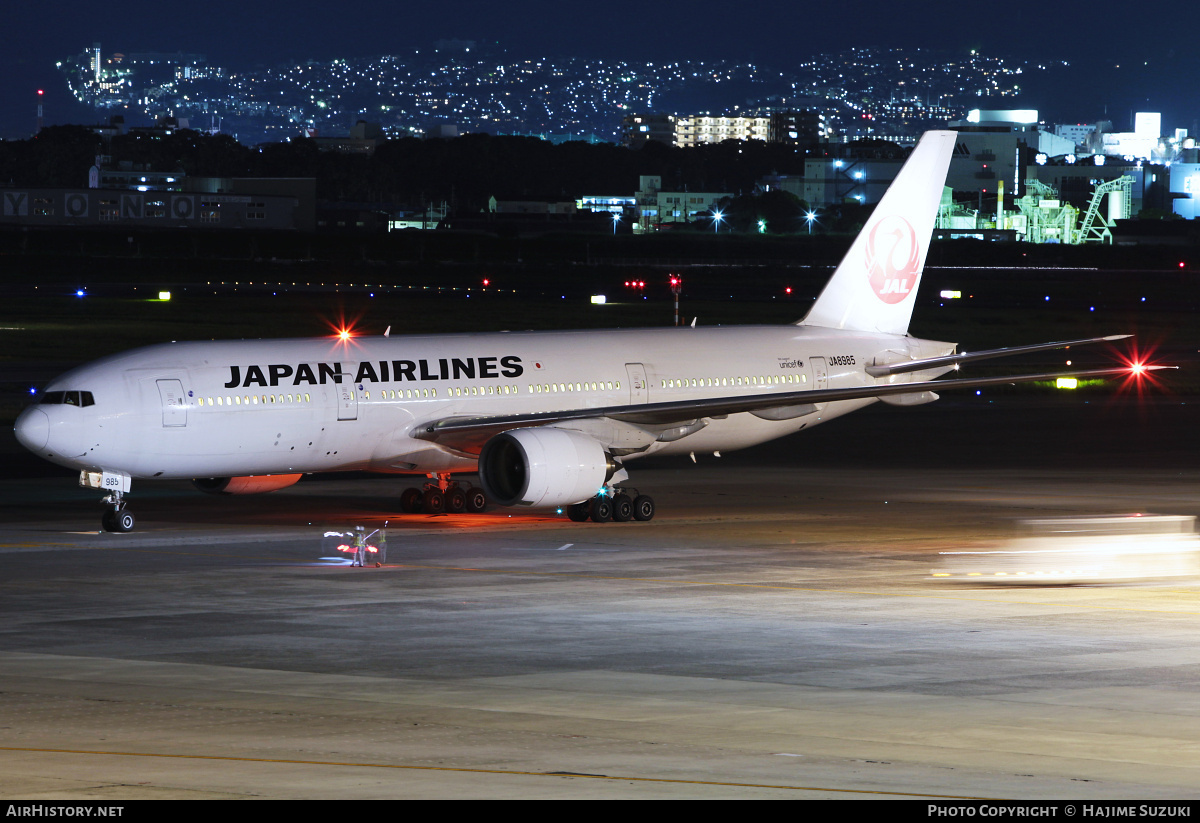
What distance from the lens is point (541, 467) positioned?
31.8 meters

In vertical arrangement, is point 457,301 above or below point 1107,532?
above

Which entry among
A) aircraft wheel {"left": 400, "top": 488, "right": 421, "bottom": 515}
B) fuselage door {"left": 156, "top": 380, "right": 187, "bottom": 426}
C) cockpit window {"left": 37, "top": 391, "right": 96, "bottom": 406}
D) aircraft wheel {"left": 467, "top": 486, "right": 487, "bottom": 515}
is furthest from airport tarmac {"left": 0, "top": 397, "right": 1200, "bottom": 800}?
cockpit window {"left": 37, "top": 391, "right": 96, "bottom": 406}

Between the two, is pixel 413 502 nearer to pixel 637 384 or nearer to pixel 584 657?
pixel 637 384

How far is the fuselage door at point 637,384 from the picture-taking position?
36.4 m

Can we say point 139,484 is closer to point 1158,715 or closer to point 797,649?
point 797,649

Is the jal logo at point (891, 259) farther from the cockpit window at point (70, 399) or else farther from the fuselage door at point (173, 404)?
the cockpit window at point (70, 399)

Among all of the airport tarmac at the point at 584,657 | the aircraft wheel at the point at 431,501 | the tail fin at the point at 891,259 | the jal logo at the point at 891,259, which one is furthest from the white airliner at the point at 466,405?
the jal logo at the point at 891,259

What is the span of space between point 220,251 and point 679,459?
13878 centimetres

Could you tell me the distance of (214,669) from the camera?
19.0 m

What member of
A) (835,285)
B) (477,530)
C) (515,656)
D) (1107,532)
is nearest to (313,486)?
(477,530)

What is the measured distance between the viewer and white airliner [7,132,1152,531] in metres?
31.2

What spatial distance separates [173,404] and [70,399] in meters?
1.84

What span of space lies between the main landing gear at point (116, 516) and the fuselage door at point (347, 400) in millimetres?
4371

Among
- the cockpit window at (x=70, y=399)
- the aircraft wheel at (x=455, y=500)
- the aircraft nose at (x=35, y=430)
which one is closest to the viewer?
the aircraft nose at (x=35, y=430)
